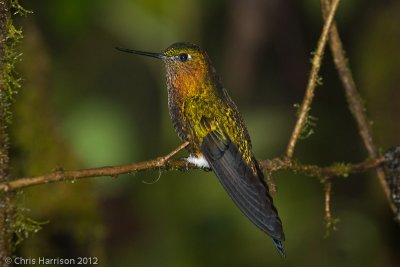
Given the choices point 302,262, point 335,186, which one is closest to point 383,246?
point 302,262

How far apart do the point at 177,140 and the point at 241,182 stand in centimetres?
175

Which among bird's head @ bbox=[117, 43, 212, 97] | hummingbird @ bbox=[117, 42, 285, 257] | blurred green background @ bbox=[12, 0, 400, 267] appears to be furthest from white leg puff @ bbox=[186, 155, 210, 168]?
blurred green background @ bbox=[12, 0, 400, 267]

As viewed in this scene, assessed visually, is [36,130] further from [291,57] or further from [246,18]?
[291,57]

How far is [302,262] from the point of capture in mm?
5633

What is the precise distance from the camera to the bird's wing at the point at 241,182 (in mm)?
3057

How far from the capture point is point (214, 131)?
348 centimetres

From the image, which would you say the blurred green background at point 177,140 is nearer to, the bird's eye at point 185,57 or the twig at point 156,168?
the bird's eye at point 185,57

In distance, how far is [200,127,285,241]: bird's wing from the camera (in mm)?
3057

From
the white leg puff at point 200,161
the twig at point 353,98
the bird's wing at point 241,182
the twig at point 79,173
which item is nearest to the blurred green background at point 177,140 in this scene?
the twig at point 353,98

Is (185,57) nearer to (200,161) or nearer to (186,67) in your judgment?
(186,67)

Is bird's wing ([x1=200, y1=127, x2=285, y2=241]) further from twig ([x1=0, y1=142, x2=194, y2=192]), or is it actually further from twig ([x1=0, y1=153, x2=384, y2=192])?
twig ([x1=0, y1=142, x2=194, y2=192])

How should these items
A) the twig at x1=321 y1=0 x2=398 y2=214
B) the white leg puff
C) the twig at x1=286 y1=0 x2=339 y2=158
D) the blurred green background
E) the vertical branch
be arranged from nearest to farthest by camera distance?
the vertical branch
the twig at x1=286 y1=0 x2=339 y2=158
the white leg puff
the twig at x1=321 y1=0 x2=398 y2=214
the blurred green background

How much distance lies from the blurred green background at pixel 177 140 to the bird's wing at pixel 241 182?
826 mm

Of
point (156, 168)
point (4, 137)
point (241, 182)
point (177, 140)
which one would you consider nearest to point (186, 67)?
point (241, 182)
